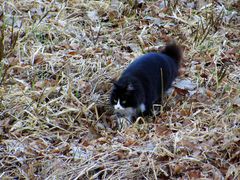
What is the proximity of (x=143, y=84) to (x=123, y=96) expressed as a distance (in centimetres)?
26

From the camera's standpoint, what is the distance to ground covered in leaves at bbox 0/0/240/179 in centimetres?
402

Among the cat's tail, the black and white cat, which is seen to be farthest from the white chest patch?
the cat's tail

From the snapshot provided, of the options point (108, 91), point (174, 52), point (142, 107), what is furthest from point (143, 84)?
point (174, 52)

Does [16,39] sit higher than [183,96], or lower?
higher

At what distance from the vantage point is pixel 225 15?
7.05 m

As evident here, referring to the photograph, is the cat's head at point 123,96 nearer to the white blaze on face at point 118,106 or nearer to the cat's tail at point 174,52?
the white blaze on face at point 118,106

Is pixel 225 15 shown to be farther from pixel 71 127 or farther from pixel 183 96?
pixel 71 127

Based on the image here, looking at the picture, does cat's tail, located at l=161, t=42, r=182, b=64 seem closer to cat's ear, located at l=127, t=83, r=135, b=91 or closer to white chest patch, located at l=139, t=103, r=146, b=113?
white chest patch, located at l=139, t=103, r=146, b=113

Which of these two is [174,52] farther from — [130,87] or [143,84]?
[130,87]

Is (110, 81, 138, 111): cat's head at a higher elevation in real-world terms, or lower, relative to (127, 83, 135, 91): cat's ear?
lower

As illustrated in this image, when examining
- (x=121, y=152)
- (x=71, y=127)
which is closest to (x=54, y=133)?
(x=71, y=127)

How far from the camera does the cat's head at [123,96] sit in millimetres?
4816

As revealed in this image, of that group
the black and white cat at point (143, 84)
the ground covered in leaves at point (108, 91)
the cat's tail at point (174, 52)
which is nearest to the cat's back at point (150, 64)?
the black and white cat at point (143, 84)

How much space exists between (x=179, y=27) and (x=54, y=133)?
266 centimetres
